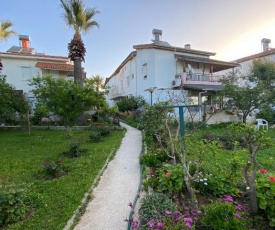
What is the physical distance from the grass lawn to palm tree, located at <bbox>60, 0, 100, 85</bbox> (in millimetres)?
8467

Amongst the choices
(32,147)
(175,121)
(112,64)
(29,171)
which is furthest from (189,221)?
(112,64)

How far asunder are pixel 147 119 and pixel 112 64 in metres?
31.6

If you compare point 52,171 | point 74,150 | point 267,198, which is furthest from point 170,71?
point 267,198

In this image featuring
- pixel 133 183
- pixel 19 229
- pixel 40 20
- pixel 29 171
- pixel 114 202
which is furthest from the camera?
pixel 40 20

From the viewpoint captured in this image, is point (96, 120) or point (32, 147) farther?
point (96, 120)

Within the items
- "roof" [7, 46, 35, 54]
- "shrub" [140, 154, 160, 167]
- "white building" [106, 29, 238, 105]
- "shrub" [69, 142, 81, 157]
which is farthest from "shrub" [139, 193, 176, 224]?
"roof" [7, 46, 35, 54]

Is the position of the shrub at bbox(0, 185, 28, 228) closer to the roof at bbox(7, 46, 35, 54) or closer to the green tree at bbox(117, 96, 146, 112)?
the green tree at bbox(117, 96, 146, 112)

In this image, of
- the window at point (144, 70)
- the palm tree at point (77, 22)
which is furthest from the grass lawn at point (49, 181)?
the window at point (144, 70)

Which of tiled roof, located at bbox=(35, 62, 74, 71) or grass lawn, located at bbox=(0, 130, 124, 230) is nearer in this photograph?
grass lawn, located at bbox=(0, 130, 124, 230)

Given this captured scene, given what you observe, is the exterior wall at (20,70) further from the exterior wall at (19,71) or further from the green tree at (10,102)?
the green tree at (10,102)

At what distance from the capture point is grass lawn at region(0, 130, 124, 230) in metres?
3.96

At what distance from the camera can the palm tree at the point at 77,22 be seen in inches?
652

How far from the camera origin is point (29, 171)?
6676 millimetres

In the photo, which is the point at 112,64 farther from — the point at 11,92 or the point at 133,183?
the point at 133,183
